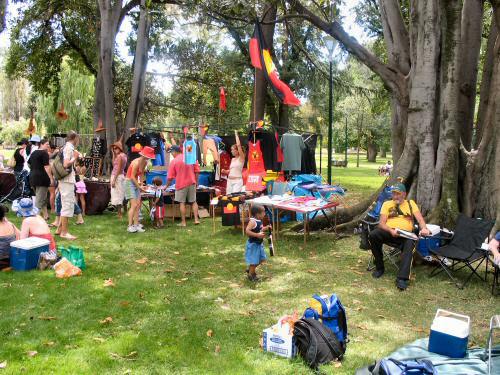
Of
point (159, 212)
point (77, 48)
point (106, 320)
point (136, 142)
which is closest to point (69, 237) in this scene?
point (159, 212)

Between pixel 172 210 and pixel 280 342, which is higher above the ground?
pixel 172 210

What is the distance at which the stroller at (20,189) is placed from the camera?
10.6 metres

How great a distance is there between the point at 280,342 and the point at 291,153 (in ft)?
29.0

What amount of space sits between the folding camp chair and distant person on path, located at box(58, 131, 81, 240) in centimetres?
561

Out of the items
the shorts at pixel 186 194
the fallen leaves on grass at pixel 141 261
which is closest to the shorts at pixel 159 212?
the shorts at pixel 186 194

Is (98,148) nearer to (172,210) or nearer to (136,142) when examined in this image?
(136,142)

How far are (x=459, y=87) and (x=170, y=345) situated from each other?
6.38m

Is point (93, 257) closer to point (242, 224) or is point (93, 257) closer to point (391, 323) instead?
point (242, 224)

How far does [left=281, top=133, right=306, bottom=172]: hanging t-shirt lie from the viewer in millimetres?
12459

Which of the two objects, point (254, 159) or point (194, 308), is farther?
point (254, 159)

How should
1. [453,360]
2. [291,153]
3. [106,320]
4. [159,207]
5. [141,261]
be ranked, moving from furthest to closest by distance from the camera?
[291,153] → [159,207] → [141,261] → [106,320] → [453,360]

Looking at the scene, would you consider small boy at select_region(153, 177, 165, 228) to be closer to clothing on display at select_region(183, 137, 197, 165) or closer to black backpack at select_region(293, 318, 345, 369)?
clothing on display at select_region(183, 137, 197, 165)

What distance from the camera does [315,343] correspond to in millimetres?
3818

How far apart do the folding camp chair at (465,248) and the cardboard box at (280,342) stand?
2.93 metres
